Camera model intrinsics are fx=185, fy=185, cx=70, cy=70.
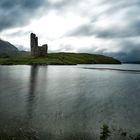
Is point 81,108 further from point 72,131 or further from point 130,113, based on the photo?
point 72,131

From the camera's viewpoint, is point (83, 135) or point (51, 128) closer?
point (83, 135)

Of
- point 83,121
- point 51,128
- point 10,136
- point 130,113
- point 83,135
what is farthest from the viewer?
point 130,113

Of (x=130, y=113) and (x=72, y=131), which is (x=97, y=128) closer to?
(x=72, y=131)

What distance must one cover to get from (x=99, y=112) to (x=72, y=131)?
32.1 ft

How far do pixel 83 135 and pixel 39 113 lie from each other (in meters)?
9.86

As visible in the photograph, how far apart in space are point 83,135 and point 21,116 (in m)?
10.0

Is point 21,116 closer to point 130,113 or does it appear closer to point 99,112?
point 99,112

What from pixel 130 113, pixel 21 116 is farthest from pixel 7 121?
pixel 130 113

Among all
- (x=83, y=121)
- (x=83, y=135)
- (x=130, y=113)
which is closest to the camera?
(x=83, y=135)

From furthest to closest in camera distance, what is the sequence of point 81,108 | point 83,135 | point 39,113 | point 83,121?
point 81,108
point 39,113
point 83,121
point 83,135

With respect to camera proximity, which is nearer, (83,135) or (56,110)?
(83,135)

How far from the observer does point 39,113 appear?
27.1 m

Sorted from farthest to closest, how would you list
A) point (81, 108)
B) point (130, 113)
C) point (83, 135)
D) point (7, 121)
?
point (81, 108), point (130, 113), point (7, 121), point (83, 135)

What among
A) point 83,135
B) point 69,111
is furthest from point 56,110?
point 83,135
